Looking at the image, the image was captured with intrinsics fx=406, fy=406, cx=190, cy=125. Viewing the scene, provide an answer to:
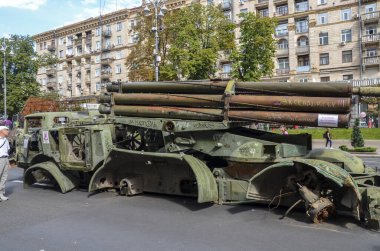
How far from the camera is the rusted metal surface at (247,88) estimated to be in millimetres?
6604

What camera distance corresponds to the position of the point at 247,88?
736 centimetres

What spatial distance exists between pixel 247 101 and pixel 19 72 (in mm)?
51882

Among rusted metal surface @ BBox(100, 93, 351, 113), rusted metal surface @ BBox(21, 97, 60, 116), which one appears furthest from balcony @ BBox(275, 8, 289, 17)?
rusted metal surface @ BBox(100, 93, 351, 113)

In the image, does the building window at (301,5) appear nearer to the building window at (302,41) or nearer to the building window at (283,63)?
the building window at (302,41)

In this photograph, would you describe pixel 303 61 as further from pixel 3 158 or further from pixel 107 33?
pixel 3 158

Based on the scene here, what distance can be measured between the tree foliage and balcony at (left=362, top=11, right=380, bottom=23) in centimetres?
2277

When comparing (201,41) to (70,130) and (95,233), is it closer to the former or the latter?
(70,130)

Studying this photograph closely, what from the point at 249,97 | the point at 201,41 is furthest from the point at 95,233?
the point at 201,41

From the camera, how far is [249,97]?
7.20m

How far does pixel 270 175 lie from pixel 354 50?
4519 centimetres

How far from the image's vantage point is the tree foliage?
28.7 m

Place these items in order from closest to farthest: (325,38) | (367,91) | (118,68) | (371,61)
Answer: (367,91) → (371,61) → (325,38) → (118,68)

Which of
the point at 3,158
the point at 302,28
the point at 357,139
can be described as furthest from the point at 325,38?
→ the point at 3,158

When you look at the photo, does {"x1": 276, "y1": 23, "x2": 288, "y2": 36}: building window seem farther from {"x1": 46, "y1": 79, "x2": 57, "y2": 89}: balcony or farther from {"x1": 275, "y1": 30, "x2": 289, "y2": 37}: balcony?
{"x1": 46, "y1": 79, "x2": 57, "y2": 89}: balcony
